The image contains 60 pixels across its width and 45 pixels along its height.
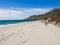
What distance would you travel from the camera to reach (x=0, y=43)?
6.41 m

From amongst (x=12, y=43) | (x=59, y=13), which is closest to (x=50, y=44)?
(x=12, y=43)

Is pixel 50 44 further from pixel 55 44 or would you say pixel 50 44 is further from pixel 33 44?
pixel 33 44

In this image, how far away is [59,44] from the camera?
21.2ft

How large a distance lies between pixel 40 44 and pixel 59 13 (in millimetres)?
175331

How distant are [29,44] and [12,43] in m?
0.94

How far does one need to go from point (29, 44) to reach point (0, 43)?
1.56m

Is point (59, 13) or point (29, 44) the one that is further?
point (59, 13)

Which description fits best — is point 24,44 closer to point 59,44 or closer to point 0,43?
point 0,43

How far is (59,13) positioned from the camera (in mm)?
175750

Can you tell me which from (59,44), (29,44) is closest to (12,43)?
(29,44)

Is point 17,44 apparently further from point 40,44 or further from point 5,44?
point 40,44

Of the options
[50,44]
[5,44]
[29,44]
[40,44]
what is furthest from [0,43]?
[50,44]

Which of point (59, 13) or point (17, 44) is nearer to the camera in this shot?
point (17, 44)

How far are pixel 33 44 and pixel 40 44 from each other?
0.37 metres
